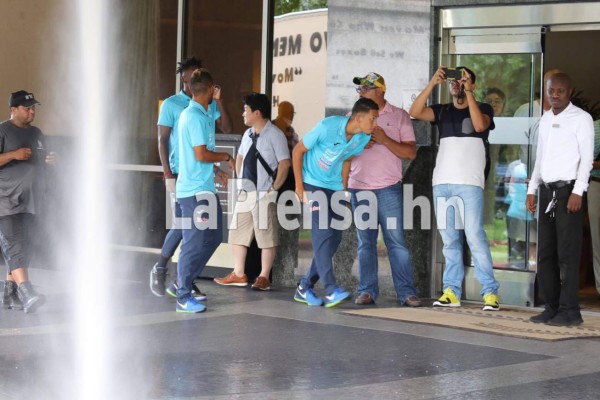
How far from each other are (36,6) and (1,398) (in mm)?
9409

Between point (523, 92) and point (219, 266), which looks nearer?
point (523, 92)

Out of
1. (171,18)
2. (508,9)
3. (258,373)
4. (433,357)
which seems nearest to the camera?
(258,373)

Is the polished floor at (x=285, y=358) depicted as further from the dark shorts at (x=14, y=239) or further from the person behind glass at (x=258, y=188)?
the person behind glass at (x=258, y=188)

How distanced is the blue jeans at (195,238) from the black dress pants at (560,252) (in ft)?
8.69

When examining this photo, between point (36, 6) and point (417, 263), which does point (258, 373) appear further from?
point (36, 6)

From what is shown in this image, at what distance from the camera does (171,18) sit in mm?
13133

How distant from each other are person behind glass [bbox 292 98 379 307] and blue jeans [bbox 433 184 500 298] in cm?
89

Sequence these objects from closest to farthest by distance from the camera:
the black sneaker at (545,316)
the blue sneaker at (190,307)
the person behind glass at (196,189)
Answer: the black sneaker at (545,316)
the person behind glass at (196,189)
the blue sneaker at (190,307)

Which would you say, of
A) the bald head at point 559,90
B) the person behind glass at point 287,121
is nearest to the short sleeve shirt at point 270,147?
the person behind glass at point 287,121

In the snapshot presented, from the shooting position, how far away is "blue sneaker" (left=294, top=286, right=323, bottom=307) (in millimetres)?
10445

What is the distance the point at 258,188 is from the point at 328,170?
1.50 meters

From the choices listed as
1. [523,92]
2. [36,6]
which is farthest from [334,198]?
[36,6]

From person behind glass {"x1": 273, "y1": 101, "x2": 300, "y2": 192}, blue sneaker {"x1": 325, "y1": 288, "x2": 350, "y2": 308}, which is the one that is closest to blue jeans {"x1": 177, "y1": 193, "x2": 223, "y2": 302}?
blue sneaker {"x1": 325, "y1": 288, "x2": 350, "y2": 308}

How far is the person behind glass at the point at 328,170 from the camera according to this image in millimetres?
9914
